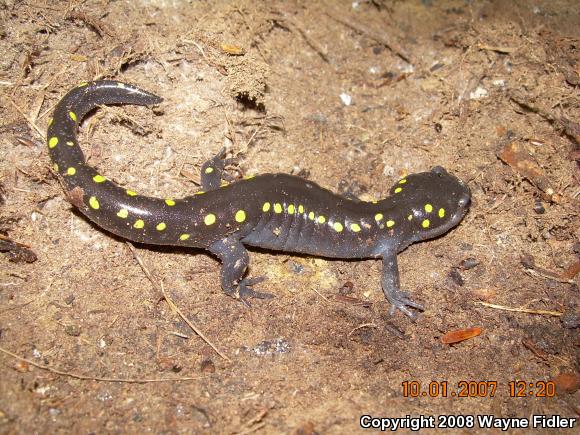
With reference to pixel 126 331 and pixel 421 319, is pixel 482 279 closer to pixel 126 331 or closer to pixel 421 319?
pixel 421 319

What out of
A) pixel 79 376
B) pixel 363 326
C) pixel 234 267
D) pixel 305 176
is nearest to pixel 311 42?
pixel 305 176

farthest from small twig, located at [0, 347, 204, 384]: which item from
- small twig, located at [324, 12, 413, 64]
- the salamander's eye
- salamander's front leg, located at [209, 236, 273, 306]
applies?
small twig, located at [324, 12, 413, 64]

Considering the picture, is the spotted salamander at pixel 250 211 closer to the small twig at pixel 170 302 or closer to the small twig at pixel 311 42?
the small twig at pixel 170 302

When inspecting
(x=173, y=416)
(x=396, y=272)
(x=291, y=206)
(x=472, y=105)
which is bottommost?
(x=173, y=416)

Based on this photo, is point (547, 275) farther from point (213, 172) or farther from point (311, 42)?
point (311, 42)

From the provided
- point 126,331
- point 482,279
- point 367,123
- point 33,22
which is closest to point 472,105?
point 367,123

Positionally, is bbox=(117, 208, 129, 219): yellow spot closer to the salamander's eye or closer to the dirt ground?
the dirt ground
